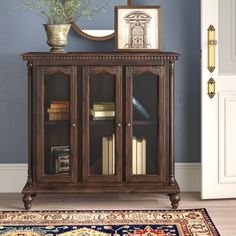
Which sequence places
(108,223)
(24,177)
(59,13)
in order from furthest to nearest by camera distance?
(24,177) → (59,13) → (108,223)

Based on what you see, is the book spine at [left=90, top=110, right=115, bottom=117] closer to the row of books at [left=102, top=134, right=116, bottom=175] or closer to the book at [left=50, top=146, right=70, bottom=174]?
the row of books at [left=102, top=134, right=116, bottom=175]

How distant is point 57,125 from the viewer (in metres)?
3.74

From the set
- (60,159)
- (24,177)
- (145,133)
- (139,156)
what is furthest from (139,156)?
(24,177)

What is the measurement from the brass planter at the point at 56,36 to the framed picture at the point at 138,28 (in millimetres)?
314

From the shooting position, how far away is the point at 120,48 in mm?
3801

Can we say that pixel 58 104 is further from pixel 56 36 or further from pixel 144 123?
pixel 144 123

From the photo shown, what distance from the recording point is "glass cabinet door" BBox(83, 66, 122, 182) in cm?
372


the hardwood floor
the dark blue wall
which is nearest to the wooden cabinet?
the hardwood floor

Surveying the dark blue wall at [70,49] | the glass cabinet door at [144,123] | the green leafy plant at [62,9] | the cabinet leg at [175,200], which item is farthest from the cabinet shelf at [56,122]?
the cabinet leg at [175,200]

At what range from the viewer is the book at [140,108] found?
12.2 ft

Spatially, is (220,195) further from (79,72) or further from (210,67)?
(79,72)

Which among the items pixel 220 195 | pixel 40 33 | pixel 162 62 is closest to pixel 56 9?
pixel 40 33

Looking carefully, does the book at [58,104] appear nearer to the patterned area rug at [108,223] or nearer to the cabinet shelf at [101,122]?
the cabinet shelf at [101,122]

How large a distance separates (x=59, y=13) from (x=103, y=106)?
606mm
